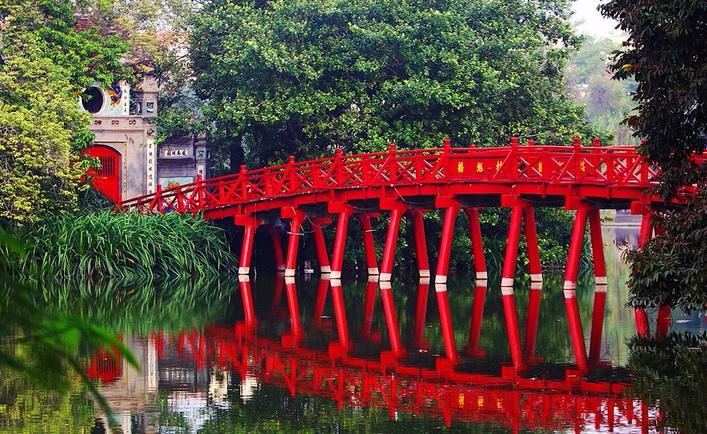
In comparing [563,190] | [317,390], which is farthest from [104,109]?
[317,390]

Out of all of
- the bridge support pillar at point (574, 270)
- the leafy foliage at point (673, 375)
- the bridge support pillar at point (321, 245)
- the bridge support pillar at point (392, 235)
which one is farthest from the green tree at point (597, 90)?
the leafy foliage at point (673, 375)

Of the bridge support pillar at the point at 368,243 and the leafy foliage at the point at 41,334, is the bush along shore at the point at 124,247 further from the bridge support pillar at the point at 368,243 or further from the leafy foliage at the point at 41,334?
the leafy foliage at the point at 41,334

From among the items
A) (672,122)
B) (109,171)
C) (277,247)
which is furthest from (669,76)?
(109,171)

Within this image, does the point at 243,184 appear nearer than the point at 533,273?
No

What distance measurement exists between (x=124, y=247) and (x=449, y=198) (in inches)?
332

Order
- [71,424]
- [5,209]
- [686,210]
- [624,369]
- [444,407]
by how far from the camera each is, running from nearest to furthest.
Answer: [71,424], [444,407], [624,369], [686,210], [5,209]

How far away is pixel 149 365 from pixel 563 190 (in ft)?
41.0

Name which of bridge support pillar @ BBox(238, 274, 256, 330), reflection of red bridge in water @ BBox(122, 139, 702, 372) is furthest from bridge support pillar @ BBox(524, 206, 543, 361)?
bridge support pillar @ BBox(238, 274, 256, 330)

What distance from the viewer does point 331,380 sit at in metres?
15.0

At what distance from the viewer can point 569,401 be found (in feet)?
42.8

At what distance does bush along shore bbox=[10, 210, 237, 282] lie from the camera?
30.5m

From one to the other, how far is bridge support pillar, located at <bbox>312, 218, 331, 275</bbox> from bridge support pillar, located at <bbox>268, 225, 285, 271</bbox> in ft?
3.82

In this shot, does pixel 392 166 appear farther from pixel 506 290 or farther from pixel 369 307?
pixel 369 307

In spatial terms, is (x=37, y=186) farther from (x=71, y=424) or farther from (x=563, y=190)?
(x=71, y=424)
